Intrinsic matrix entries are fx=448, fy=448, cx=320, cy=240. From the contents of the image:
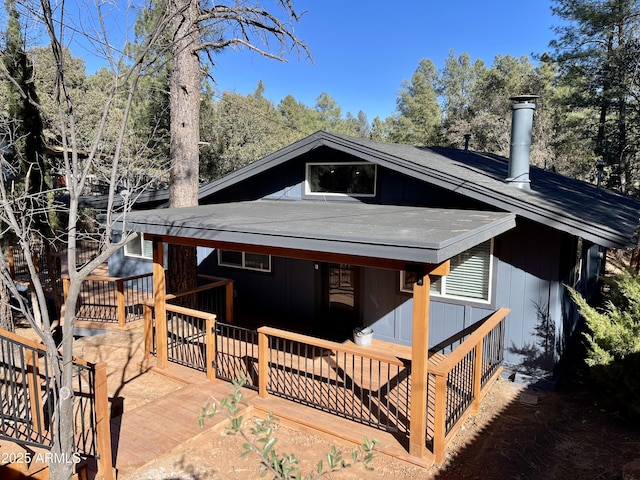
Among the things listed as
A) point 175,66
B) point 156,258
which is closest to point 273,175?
point 175,66

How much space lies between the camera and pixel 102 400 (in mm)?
3936

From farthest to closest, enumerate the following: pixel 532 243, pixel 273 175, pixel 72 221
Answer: pixel 273 175 → pixel 532 243 → pixel 72 221

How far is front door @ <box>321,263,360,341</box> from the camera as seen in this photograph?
8258mm

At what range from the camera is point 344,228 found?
5145mm

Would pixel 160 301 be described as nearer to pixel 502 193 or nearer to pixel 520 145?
pixel 502 193

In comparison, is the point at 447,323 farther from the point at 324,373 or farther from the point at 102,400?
the point at 102,400

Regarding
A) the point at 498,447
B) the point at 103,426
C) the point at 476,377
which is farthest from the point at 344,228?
the point at 103,426

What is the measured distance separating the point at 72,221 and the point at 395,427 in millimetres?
3790

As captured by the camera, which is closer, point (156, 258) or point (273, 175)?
point (156, 258)

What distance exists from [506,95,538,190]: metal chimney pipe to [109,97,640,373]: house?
0.02 m

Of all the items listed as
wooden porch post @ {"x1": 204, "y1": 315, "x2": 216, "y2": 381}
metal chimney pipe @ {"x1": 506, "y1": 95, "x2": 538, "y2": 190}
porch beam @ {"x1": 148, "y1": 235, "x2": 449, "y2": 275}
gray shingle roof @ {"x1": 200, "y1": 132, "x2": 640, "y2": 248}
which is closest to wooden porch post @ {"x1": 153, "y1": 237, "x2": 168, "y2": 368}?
porch beam @ {"x1": 148, "y1": 235, "x2": 449, "y2": 275}

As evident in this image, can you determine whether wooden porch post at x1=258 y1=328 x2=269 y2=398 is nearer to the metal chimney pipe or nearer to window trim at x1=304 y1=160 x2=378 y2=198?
window trim at x1=304 y1=160 x2=378 y2=198

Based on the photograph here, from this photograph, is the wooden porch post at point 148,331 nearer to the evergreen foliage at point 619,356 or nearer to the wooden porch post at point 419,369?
the wooden porch post at point 419,369

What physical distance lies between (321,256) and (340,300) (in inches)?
142
